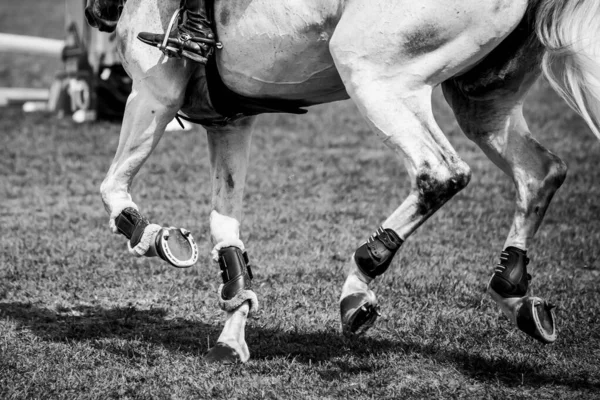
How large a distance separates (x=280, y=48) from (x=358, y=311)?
121cm

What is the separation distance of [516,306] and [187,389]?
1504mm

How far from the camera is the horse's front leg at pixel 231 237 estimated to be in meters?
4.15

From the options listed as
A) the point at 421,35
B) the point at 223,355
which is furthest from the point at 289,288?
the point at 421,35

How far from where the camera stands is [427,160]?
346 cm

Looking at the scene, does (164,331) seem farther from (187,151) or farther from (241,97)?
(187,151)

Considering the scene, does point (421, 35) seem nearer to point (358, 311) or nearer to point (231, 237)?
point (358, 311)

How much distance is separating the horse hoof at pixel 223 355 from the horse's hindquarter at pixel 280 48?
122cm

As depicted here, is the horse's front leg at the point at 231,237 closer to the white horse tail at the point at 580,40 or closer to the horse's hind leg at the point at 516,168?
the horse's hind leg at the point at 516,168

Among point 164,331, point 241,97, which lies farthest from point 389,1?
point 164,331

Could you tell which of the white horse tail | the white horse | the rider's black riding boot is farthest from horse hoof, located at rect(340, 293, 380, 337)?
the rider's black riding boot

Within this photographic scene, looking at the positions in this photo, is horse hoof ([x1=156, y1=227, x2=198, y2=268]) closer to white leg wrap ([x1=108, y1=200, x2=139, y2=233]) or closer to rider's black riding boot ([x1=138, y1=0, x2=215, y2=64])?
white leg wrap ([x1=108, y1=200, x2=139, y2=233])

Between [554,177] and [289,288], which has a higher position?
[554,177]

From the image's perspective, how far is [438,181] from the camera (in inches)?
136

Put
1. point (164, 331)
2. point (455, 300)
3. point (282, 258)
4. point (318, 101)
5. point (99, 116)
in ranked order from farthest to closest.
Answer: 1. point (99, 116)
2. point (282, 258)
3. point (455, 300)
4. point (164, 331)
5. point (318, 101)
